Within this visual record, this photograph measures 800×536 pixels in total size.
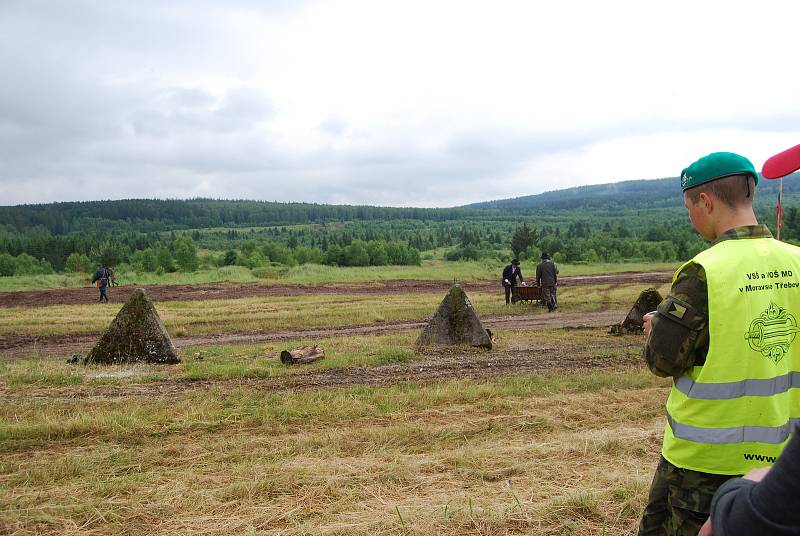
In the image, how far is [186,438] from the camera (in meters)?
6.80

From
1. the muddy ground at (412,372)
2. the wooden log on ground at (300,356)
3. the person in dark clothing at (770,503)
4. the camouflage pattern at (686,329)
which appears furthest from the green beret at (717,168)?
the wooden log on ground at (300,356)

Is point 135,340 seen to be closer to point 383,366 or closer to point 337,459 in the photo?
point 383,366

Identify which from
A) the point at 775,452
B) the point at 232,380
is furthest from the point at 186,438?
the point at 775,452

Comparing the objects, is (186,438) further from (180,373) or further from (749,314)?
(749,314)

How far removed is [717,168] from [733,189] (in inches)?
4.5

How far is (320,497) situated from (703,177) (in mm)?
3718

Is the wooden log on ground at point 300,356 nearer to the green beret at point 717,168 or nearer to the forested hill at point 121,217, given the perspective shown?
the green beret at point 717,168

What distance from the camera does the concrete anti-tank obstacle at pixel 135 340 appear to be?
12.1 metres

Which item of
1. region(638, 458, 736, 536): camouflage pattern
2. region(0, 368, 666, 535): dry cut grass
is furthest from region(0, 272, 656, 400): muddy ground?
region(638, 458, 736, 536): camouflage pattern

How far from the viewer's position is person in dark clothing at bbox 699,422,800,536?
131cm

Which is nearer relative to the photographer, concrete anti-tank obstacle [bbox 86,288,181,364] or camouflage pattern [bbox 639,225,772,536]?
camouflage pattern [bbox 639,225,772,536]

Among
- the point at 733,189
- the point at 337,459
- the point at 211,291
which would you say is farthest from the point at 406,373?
the point at 211,291

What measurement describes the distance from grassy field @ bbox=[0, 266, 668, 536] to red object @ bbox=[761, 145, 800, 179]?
2.57m

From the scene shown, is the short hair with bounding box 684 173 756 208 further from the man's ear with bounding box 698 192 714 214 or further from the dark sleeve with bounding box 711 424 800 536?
the dark sleeve with bounding box 711 424 800 536
